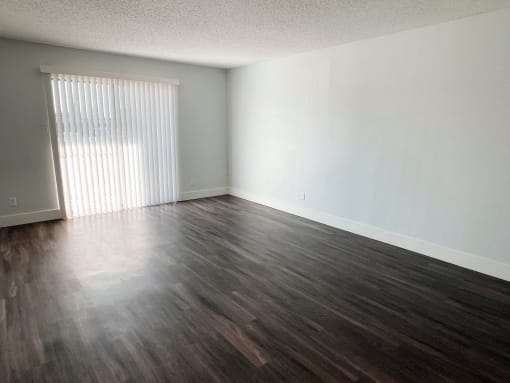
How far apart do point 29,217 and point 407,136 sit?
510cm

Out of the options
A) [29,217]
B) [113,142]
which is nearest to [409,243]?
[113,142]

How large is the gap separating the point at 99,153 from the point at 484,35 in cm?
494

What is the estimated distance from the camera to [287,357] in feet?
6.44

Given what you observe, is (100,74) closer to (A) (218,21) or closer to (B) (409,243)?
(A) (218,21)

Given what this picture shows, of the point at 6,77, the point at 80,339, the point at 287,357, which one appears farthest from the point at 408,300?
the point at 6,77

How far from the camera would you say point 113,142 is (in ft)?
16.2

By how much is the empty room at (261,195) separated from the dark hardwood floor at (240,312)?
18 mm

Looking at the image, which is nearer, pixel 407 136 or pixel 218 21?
pixel 218 21

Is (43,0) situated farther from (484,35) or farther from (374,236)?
(374,236)

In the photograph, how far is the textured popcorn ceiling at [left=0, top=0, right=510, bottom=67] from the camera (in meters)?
2.71

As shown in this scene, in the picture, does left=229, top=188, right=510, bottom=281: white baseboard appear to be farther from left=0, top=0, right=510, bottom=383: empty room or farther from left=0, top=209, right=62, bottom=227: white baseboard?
left=0, top=209, right=62, bottom=227: white baseboard

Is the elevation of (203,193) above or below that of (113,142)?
below

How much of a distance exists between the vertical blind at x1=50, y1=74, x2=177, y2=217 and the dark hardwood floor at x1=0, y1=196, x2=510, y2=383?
1118 millimetres

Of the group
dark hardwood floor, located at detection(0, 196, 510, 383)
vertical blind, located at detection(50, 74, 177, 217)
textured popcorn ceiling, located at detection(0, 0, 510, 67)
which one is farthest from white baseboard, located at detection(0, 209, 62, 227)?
textured popcorn ceiling, located at detection(0, 0, 510, 67)
